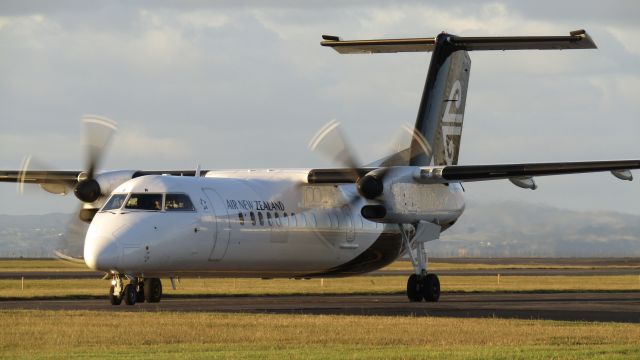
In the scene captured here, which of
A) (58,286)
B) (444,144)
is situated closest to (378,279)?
(58,286)

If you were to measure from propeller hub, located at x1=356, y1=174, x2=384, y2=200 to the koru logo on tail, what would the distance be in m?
5.21

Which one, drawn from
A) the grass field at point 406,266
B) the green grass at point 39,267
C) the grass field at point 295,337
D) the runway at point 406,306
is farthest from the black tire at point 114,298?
the grass field at point 406,266

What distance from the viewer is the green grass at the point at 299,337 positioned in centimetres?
1988

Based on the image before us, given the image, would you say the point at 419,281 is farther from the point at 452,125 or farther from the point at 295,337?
the point at 295,337

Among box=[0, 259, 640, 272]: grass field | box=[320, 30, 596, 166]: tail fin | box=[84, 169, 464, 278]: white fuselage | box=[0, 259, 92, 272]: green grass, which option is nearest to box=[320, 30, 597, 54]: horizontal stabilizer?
box=[320, 30, 596, 166]: tail fin

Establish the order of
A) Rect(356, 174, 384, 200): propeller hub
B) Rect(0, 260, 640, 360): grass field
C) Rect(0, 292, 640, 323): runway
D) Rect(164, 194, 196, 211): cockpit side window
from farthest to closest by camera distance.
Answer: Rect(356, 174, 384, 200): propeller hub → Rect(164, 194, 196, 211): cockpit side window → Rect(0, 292, 640, 323): runway → Rect(0, 260, 640, 360): grass field

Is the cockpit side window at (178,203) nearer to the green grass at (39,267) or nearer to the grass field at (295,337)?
the grass field at (295,337)

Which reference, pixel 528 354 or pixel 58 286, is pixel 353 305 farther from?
pixel 58 286

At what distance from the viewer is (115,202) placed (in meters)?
28.9

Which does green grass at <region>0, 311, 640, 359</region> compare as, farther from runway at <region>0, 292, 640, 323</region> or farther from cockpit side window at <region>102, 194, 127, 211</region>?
cockpit side window at <region>102, 194, 127, 211</region>

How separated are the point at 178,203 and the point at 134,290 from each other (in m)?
2.55

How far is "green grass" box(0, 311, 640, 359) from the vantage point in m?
19.9

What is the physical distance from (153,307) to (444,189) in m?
9.76

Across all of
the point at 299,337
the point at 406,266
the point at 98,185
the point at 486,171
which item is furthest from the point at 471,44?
the point at 406,266
